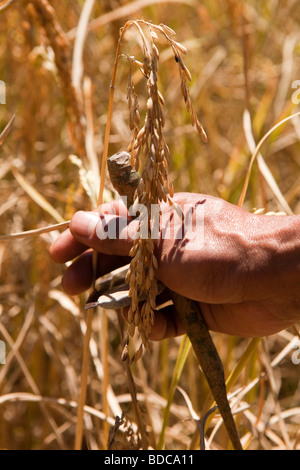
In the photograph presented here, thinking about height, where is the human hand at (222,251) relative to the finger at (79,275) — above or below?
above

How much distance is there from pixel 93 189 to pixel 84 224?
14 cm

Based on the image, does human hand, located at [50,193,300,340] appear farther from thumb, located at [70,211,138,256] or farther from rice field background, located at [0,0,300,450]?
rice field background, located at [0,0,300,450]

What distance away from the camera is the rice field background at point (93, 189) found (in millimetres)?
1073

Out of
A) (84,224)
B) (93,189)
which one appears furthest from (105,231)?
(93,189)

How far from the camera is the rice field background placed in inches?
42.3

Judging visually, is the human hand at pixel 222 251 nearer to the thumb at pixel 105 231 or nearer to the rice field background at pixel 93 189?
the thumb at pixel 105 231

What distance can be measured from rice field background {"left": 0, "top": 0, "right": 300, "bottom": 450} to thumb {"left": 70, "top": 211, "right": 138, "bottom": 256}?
4.0 inches

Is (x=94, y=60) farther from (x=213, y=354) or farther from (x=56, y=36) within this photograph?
(x=213, y=354)

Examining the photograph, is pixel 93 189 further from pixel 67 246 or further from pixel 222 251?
pixel 222 251

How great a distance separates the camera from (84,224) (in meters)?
0.80

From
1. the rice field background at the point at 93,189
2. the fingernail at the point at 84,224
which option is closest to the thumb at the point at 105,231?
the fingernail at the point at 84,224

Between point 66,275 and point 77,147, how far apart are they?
289 mm

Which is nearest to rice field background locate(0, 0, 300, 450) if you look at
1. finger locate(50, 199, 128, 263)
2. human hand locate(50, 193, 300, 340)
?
finger locate(50, 199, 128, 263)
